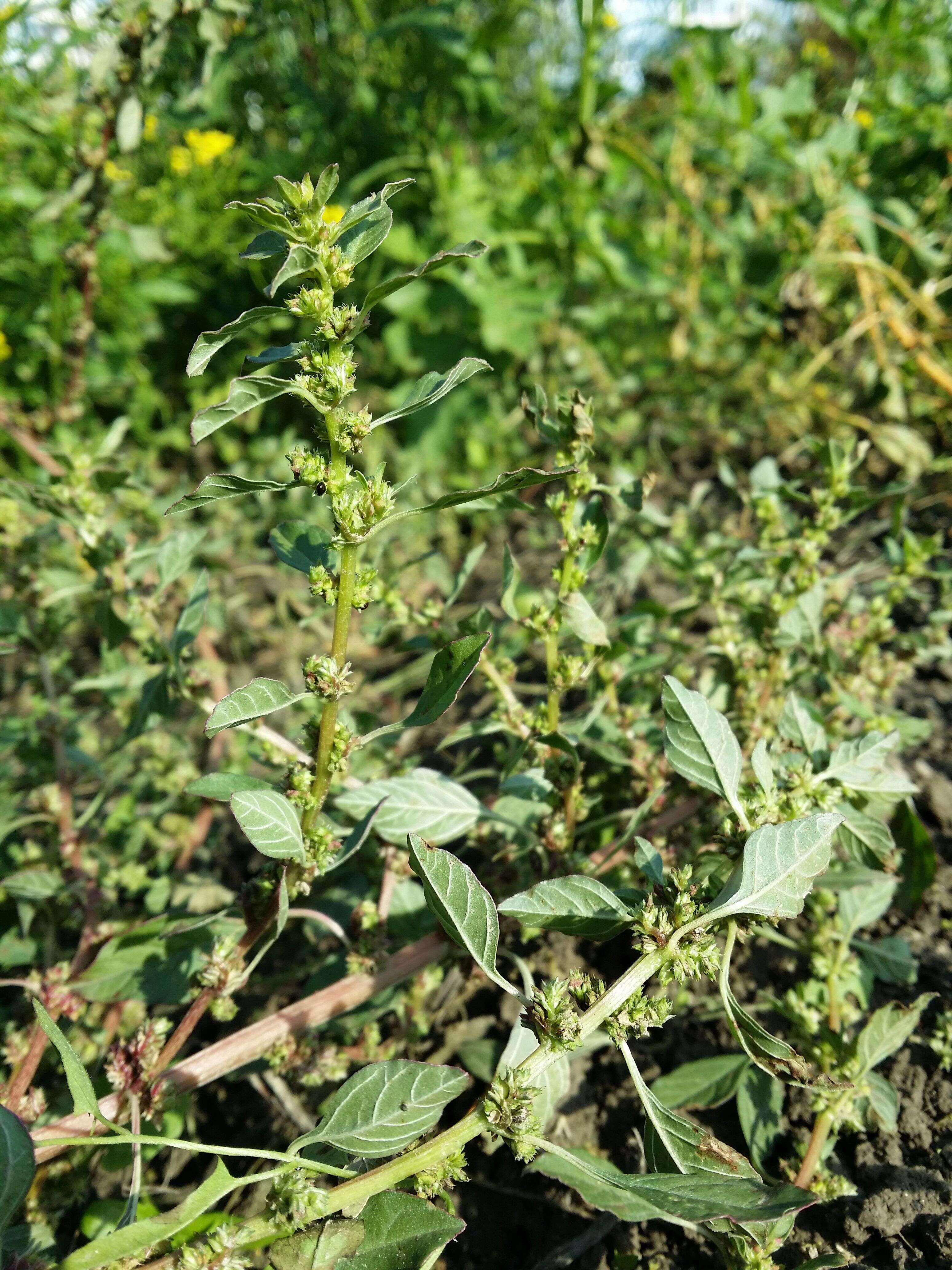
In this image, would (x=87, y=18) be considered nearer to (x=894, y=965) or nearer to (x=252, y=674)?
(x=252, y=674)

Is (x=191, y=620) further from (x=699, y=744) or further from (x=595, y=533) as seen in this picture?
(x=699, y=744)

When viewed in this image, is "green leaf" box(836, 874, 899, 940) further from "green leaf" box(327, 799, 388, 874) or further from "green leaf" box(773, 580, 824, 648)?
"green leaf" box(327, 799, 388, 874)

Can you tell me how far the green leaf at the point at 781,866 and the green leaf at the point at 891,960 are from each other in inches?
23.6

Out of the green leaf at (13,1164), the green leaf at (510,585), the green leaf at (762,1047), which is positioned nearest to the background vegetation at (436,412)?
the green leaf at (510,585)

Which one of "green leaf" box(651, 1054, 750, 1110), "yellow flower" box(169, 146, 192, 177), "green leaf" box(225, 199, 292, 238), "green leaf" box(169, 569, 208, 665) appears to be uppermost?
"yellow flower" box(169, 146, 192, 177)

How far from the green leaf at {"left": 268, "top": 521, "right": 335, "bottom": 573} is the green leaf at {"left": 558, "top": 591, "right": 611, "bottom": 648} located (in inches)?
13.9

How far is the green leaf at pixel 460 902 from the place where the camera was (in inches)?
39.3

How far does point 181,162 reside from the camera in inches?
147

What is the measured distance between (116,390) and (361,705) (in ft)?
7.12

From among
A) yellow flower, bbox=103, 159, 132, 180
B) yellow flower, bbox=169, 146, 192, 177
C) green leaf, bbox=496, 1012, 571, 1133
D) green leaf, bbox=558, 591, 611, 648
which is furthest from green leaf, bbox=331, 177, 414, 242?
yellow flower, bbox=169, 146, 192, 177

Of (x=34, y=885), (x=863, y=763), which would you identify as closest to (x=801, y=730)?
(x=863, y=763)

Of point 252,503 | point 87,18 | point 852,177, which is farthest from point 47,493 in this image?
point 852,177

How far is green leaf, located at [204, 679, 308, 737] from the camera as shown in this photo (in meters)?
0.95

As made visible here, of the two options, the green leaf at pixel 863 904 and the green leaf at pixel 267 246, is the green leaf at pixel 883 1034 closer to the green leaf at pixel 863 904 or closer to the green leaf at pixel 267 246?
the green leaf at pixel 863 904
